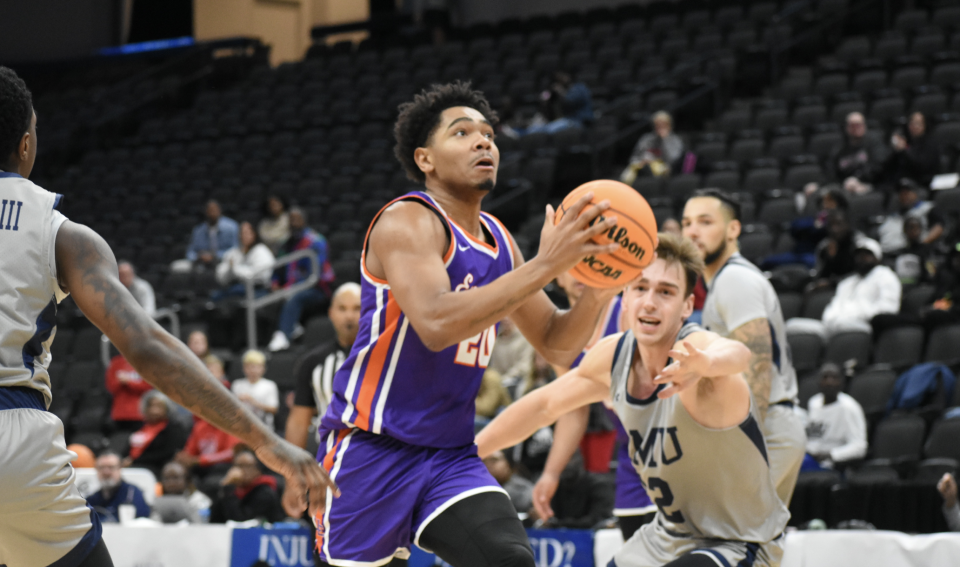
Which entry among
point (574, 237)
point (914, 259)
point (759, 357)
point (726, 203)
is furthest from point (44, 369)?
point (914, 259)

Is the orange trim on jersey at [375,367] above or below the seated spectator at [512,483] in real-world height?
above

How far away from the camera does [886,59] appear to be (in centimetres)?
1289

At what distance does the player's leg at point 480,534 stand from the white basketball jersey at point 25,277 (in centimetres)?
116

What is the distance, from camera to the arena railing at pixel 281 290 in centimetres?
1158

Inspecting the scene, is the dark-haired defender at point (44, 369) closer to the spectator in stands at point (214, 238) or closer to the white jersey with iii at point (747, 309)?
the white jersey with iii at point (747, 309)

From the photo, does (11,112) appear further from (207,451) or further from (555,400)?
(207,451)

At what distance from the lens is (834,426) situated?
745 cm

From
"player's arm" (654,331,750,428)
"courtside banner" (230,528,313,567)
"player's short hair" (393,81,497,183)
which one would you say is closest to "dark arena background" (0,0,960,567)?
"courtside banner" (230,528,313,567)

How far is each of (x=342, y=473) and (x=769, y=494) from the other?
138cm

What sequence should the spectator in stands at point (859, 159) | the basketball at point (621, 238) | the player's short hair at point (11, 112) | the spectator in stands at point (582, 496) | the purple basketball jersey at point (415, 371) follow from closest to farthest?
the player's short hair at point (11, 112), the basketball at point (621, 238), the purple basketball jersey at point (415, 371), the spectator in stands at point (582, 496), the spectator in stands at point (859, 159)

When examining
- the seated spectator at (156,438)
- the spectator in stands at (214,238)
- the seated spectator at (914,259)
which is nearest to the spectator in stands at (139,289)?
the spectator in stands at (214,238)

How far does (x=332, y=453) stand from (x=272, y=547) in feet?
10.1

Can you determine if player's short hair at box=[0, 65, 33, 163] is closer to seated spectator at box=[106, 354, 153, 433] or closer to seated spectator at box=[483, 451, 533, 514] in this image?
seated spectator at box=[483, 451, 533, 514]

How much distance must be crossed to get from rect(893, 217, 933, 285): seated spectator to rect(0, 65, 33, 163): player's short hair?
8133 millimetres
